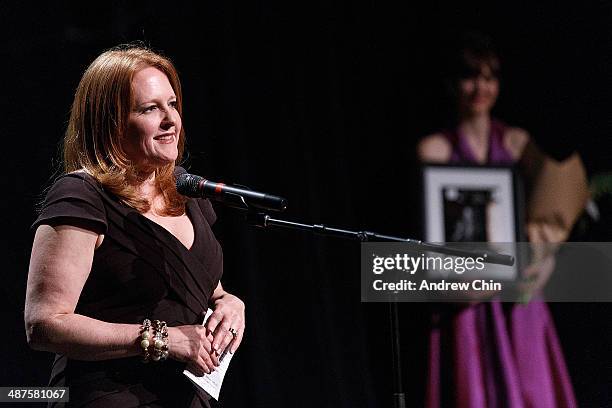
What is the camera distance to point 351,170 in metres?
3.13

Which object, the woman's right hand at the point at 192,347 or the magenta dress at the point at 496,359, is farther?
the magenta dress at the point at 496,359

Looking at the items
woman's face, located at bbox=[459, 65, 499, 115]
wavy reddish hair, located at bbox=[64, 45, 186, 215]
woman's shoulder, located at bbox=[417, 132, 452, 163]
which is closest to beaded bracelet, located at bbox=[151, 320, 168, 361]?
wavy reddish hair, located at bbox=[64, 45, 186, 215]

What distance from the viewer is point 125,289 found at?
1.45m

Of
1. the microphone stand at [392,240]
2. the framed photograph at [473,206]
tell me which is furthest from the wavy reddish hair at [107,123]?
the framed photograph at [473,206]

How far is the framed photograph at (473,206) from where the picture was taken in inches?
120

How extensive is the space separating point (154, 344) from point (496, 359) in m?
1.96

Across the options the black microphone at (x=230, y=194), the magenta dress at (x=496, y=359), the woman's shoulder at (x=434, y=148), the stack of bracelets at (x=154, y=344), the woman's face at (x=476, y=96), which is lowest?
the magenta dress at (x=496, y=359)

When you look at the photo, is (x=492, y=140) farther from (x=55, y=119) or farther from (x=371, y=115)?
(x=55, y=119)

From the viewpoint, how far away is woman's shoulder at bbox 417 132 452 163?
10.2ft

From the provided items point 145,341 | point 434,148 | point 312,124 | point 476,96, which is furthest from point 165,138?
point 476,96

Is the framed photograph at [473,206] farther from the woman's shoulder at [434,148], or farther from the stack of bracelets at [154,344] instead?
the stack of bracelets at [154,344]

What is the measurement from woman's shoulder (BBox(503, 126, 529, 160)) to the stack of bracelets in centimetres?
210

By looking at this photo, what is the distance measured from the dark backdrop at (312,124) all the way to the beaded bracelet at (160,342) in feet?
4.56

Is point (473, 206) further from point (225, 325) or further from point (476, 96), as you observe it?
point (225, 325)
